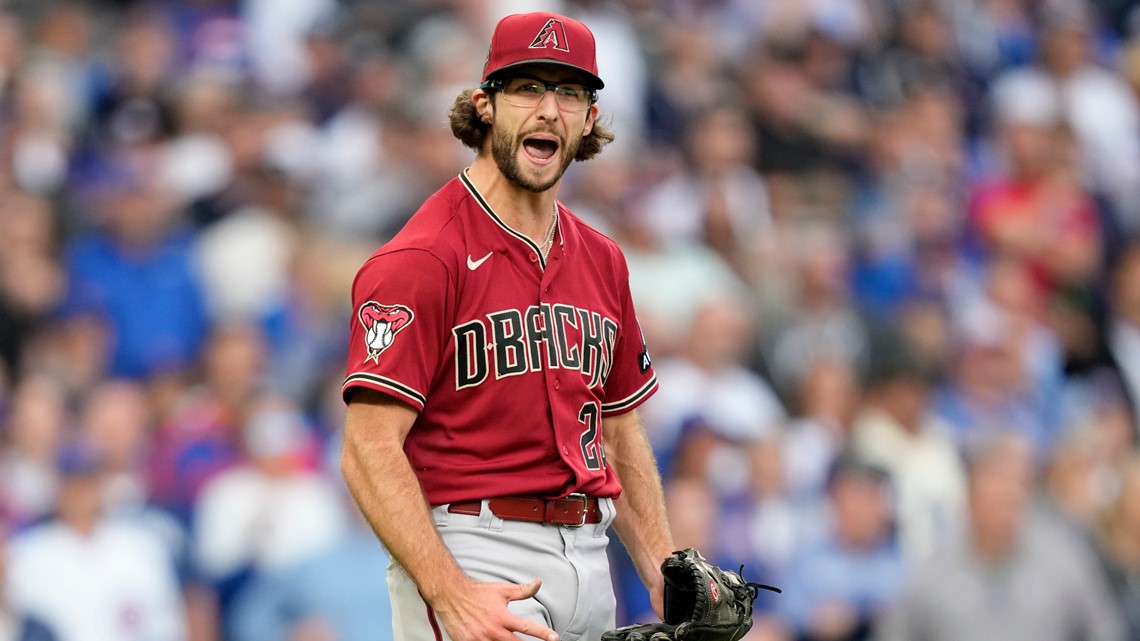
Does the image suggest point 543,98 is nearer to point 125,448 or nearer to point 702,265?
point 125,448

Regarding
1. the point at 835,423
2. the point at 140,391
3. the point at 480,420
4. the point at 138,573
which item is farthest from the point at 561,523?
the point at 835,423

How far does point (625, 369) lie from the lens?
13.5ft

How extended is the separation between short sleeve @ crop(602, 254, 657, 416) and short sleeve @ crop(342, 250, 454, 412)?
2.16 feet

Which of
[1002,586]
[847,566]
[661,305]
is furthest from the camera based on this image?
[661,305]

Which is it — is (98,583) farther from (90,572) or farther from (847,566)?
(847,566)

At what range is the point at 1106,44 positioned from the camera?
1309cm

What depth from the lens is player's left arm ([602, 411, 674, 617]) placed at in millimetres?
4070

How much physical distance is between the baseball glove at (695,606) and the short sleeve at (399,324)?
0.70m

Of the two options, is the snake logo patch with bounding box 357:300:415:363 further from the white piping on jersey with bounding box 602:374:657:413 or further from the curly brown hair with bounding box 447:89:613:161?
the white piping on jersey with bounding box 602:374:657:413

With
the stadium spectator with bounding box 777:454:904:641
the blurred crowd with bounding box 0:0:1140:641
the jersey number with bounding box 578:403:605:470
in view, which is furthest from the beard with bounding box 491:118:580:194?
the stadium spectator with bounding box 777:454:904:641

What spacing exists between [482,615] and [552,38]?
4.21ft

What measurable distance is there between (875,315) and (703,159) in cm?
145

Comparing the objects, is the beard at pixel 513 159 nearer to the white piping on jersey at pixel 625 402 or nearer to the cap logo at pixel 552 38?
the cap logo at pixel 552 38

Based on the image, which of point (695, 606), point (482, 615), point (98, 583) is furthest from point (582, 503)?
point (98, 583)
